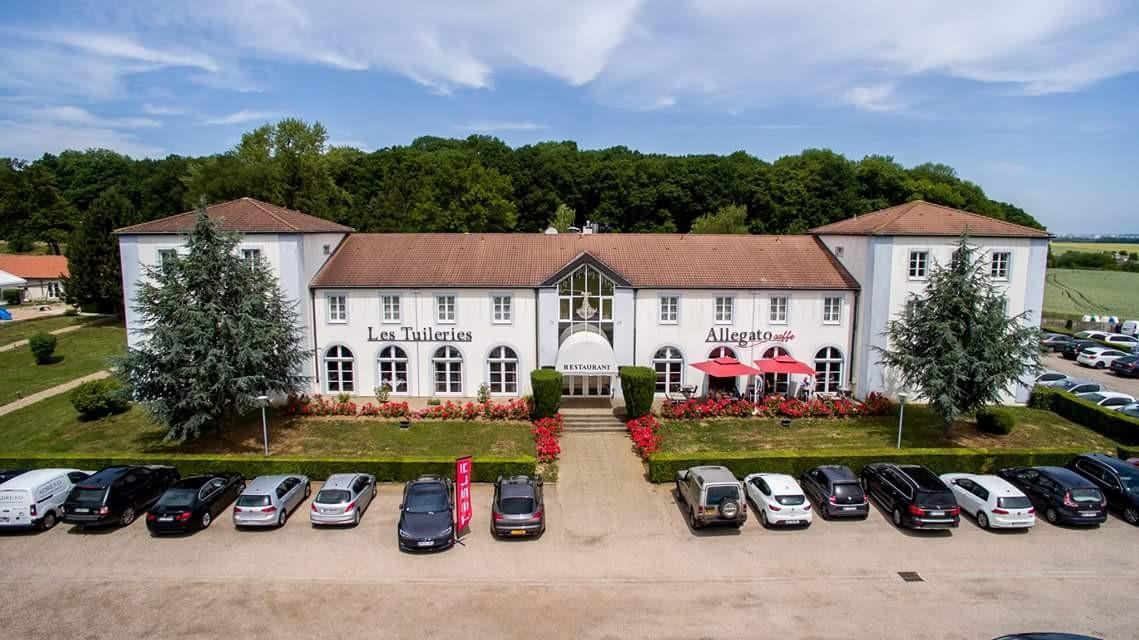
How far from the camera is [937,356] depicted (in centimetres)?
2928

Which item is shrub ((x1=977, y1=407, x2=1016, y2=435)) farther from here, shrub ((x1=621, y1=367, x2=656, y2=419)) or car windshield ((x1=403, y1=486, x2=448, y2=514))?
car windshield ((x1=403, y1=486, x2=448, y2=514))

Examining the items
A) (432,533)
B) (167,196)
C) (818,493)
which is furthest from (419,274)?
(167,196)

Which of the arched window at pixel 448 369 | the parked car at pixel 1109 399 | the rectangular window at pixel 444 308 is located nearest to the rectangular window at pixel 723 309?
the arched window at pixel 448 369

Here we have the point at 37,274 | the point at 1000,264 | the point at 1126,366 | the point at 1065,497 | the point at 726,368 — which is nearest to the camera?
the point at 1065,497

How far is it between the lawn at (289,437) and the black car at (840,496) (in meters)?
12.0

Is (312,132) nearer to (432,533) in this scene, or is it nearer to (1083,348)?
(432,533)

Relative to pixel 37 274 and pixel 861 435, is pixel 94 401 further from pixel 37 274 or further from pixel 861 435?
pixel 37 274

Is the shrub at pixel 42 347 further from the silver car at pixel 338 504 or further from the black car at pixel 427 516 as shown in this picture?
the black car at pixel 427 516

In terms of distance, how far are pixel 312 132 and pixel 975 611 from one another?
8060 cm

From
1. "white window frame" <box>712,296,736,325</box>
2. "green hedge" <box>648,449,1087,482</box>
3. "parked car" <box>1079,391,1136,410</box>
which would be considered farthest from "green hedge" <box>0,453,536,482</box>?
"parked car" <box>1079,391,1136,410</box>

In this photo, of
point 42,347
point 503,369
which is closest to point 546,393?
point 503,369

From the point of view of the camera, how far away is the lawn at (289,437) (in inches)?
1153

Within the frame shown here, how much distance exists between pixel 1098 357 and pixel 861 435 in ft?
100

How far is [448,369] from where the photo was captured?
36.3 m
